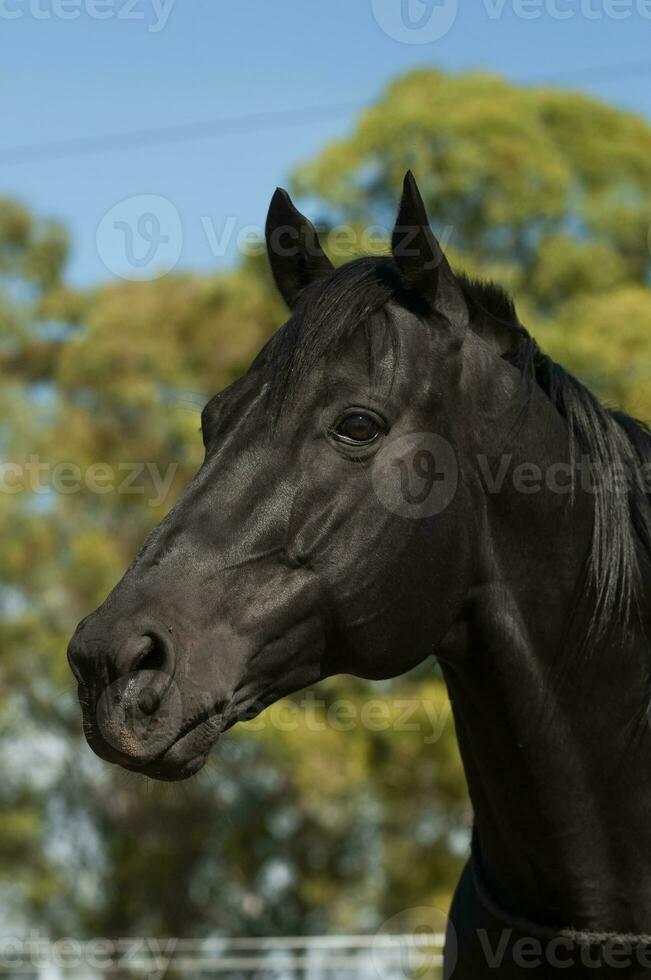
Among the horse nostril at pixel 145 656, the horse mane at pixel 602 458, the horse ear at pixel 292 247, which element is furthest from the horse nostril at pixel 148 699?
the horse ear at pixel 292 247

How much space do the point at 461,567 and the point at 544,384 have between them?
0.55 meters

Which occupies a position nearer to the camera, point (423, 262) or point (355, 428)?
point (355, 428)

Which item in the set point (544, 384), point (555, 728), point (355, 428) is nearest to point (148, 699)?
point (355, 428)

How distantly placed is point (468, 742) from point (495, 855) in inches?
10.2

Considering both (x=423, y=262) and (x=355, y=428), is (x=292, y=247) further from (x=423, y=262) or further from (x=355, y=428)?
(x=355, y=428)

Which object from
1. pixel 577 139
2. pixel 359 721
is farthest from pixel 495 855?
pixel 577 139

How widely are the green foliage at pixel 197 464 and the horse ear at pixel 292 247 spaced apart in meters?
9.38

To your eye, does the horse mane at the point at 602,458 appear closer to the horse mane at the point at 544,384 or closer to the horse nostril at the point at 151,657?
the horse mane at the point at 544,384

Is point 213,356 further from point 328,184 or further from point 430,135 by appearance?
Result: point 430,135

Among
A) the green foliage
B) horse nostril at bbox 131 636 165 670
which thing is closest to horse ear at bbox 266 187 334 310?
horse nostril at bbox 131 636 165 670

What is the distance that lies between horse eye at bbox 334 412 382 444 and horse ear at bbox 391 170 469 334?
377mm

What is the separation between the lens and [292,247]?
121 inches

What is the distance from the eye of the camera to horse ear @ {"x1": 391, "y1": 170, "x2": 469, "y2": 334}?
8.49 feet

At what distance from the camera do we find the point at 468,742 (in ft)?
9.33
